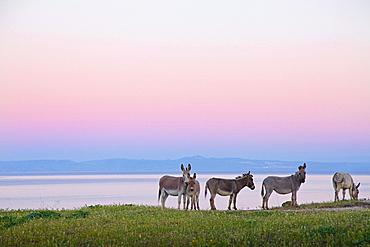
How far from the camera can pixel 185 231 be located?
14.5m

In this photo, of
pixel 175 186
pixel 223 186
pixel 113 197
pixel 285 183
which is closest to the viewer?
pixel 175 186

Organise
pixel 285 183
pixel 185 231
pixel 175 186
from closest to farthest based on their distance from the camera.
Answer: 1. pixel 185 231
2. pixel 175 186
3. pixel 285 183

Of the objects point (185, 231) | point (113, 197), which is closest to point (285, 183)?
point (185, 231)

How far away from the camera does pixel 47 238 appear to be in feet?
45.8

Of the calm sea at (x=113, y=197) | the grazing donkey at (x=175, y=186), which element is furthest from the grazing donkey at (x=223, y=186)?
the grazing donkey at (x=175, y=186)

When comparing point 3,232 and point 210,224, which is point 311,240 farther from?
point 3,232

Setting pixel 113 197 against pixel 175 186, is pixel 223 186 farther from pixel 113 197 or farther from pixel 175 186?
pixel 113 197

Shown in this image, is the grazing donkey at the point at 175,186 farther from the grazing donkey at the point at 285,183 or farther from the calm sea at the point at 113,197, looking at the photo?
the grazing donkey at the point at 285,183

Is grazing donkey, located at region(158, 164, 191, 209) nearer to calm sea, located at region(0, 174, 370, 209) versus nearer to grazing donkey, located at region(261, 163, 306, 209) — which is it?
calm sea, located at region(0, 174, 370, 209)

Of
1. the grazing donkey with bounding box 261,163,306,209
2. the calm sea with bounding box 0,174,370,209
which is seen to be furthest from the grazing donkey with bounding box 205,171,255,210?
the calm sea with bounding box 0,174,370,209

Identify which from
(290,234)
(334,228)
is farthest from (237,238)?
(334,228)

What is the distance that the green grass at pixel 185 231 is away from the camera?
13.0 metres

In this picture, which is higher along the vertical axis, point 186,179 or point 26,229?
point 186,179

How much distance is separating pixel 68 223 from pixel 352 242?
9398mm
